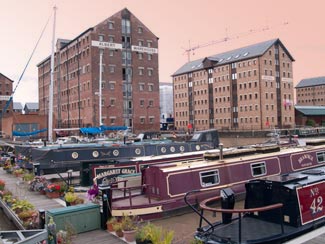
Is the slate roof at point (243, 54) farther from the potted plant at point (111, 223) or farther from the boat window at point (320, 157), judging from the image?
the potted plant at point (111, 223)

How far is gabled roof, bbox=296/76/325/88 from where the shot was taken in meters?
122

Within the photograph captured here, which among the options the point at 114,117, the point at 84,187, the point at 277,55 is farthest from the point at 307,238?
the point at 277,55

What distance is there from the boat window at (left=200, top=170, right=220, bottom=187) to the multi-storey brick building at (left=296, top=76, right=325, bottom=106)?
116001 mm

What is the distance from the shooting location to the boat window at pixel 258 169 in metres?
16.2

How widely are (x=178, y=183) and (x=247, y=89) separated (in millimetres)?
58337

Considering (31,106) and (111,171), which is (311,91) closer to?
(31,106)

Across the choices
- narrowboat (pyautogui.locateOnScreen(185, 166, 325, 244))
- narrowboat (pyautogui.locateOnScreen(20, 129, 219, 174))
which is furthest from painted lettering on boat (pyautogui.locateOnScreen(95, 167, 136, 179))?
narrowboat (pyautogui.locateOnScreen(185, 166, 325, 244))

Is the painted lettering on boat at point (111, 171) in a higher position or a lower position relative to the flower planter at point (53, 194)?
higher

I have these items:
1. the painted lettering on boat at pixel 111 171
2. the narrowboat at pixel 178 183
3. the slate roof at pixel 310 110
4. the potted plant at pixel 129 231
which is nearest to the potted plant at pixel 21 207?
the narrowboat at pixel 178 183

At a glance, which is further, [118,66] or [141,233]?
[118,66]

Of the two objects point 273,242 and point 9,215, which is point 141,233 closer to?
point 273,242

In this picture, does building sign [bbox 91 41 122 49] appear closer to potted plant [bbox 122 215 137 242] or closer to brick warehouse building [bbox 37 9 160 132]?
brick warehouse building [bbox 37 9 160 132]

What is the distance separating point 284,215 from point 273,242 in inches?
50.6

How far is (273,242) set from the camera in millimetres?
8242
